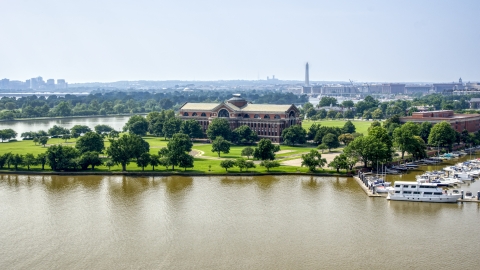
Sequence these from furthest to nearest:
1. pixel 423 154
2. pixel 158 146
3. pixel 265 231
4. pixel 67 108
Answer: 1. pixel 67 108
2. pixel 158 146
3. pixel 423 154
4. pixel 265 231

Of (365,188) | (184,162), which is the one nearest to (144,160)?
(184,162)

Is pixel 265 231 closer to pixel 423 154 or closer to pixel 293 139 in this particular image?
pixel 423 154

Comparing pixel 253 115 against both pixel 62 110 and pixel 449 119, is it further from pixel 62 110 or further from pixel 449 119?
pixel 62 110

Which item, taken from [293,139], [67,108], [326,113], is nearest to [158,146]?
[293,139]

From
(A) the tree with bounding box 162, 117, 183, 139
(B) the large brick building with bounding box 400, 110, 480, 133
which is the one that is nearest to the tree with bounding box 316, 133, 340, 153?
(B) the large brick building with bounding box 400, 110, 480, 133

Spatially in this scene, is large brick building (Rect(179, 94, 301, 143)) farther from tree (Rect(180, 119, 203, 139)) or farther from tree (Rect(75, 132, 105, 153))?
tree (Rect(75, 132, 105, 153))

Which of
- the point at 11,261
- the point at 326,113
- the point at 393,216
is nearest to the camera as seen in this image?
the point at 11,261
